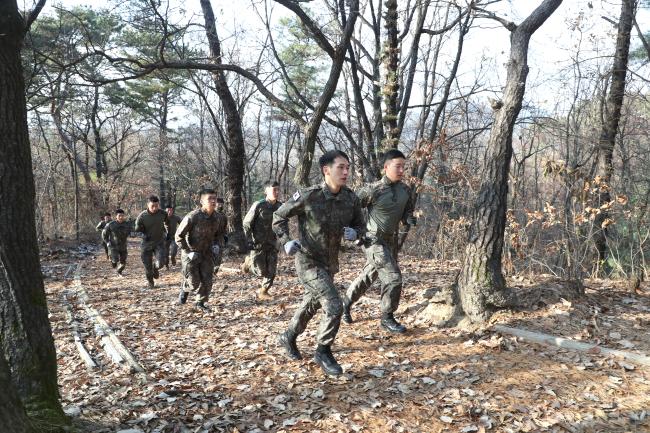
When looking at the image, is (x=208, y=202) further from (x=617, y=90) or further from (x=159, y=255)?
(x=617, y=90)

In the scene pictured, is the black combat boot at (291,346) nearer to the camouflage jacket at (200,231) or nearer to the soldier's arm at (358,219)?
the soldier's arm at (358,219)

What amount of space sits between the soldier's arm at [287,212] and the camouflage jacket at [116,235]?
32.3ft

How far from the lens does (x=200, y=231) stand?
26.6 ft

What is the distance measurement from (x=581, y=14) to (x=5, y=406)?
16.9 meters

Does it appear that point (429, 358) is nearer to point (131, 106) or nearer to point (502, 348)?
point (502, 348)

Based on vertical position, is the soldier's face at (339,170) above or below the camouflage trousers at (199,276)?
above

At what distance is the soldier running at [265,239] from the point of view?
8.45m

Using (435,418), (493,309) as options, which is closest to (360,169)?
(493,309)

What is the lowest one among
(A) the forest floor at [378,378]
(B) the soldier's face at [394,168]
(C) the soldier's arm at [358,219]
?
(A) the forest floor at [378,378]

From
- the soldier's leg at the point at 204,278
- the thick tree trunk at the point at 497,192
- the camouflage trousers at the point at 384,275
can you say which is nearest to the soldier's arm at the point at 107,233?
the soldier's leg at the point at 204,278

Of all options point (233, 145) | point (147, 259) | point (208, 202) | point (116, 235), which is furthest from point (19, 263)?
point (233, 145)

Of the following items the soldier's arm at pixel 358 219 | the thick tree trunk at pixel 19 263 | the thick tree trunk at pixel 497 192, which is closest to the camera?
the thick tree trunk at pixel 19 263

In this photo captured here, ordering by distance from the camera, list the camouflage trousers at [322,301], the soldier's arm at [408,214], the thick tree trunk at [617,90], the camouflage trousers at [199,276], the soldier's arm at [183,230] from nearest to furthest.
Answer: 1. the camouflage trousers at [322,301]
2. the soldier's arm at [408,214]
3. the soldier's arm at [183,230]
4. the camouflage trousers at [199,276]
5. the thick tree trunk at [617,90]

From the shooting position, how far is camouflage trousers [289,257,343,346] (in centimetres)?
466
